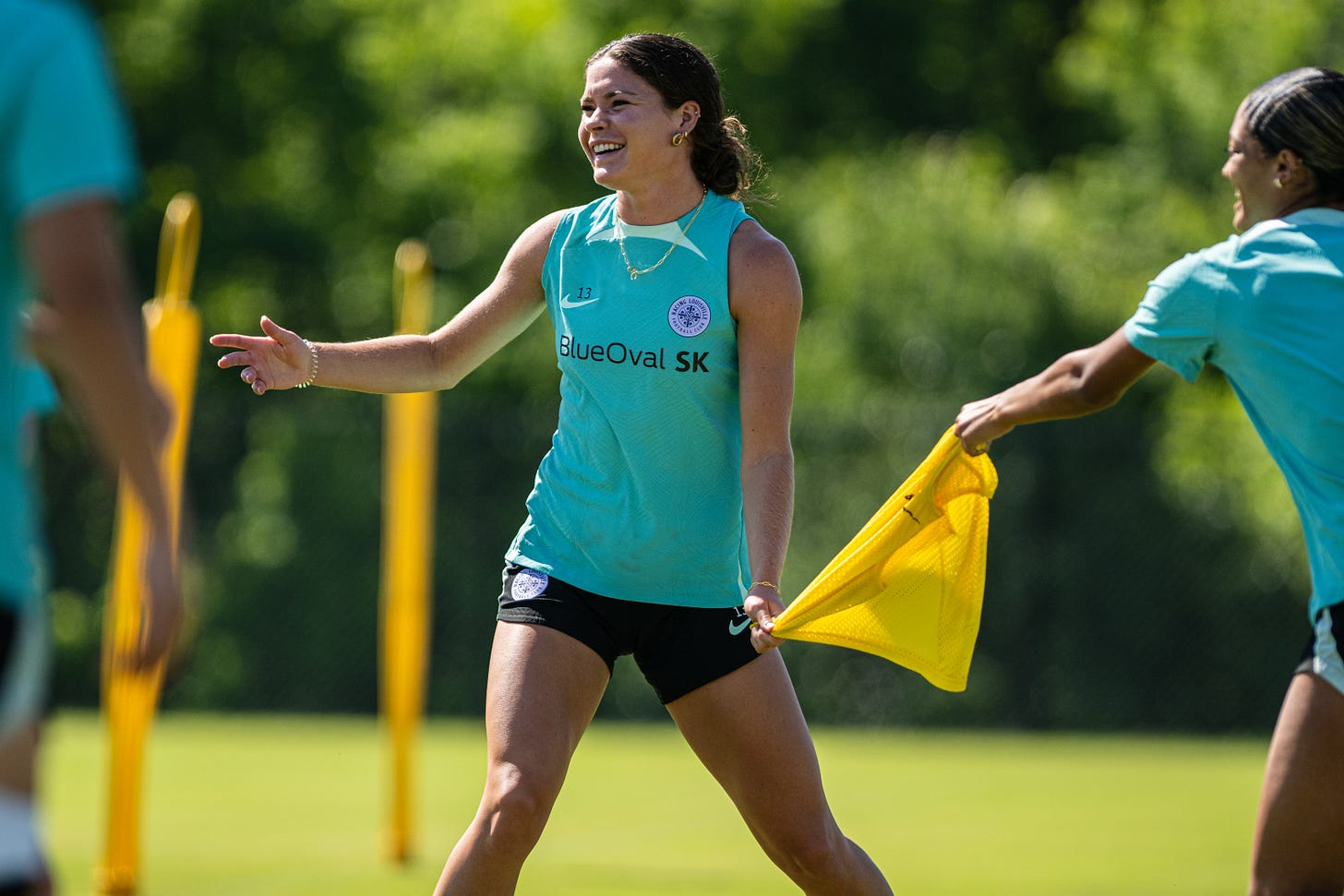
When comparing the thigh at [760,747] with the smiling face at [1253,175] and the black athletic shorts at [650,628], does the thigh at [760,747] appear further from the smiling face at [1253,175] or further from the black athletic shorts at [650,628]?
the smiling face at [1253,175]

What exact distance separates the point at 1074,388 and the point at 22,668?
250 cm

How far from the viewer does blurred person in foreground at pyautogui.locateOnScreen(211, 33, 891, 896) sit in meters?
4.51

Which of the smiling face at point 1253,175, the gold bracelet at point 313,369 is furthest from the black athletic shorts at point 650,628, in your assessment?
the smiling face at point 1253,175

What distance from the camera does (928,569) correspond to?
16.4 ft

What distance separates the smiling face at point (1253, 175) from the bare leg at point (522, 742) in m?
1.88

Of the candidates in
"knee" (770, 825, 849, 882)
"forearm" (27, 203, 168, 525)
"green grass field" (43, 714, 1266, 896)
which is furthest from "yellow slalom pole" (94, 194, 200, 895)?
"forearm" (27, 203, 168, 525)

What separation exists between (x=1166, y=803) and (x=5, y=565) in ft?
30.8

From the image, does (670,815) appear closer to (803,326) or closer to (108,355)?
(108,355)

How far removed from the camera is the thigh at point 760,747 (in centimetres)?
451

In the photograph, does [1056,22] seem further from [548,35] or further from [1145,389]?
[1145,389]

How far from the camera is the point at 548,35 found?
24.4 meters

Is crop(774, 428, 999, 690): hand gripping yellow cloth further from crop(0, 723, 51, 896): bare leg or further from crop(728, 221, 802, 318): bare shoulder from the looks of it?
crop(0, 723, 51, 896): bare leg

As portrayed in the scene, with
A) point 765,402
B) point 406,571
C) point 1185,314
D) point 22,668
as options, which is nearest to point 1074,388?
point 1185,314

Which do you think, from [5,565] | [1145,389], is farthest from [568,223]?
[1145,389]
